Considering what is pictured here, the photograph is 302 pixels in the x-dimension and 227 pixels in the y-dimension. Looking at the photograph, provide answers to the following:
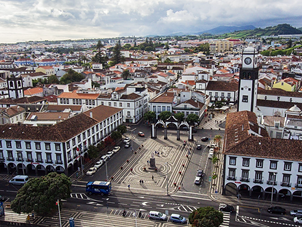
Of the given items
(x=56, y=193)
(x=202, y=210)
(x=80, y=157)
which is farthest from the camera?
(x=80, y=157)

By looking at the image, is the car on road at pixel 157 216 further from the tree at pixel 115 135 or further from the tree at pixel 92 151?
the tree at pixel 115 135

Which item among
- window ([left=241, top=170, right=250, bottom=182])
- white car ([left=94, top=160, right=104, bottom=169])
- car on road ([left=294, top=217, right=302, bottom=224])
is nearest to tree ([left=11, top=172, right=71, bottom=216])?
white car ([left=94, top=160, right=104, bottom=169])

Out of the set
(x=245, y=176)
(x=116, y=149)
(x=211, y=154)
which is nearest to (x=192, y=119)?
(x=211, y=154)

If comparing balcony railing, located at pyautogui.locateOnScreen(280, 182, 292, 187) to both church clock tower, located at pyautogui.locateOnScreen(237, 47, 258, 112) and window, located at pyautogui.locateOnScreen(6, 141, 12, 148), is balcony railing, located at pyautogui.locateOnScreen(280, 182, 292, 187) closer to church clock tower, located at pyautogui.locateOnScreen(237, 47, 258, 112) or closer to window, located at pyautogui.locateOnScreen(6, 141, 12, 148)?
church clock tower, located at pyautogui.locateOnScreen(237, 47, 258, 112)

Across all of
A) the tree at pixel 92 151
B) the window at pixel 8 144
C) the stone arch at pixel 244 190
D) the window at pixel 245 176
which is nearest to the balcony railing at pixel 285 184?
the window at pixel 245 176

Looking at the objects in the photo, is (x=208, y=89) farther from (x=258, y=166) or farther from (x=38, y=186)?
(x=38, y=186)

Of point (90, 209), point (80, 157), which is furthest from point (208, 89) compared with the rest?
point (90, 209)
